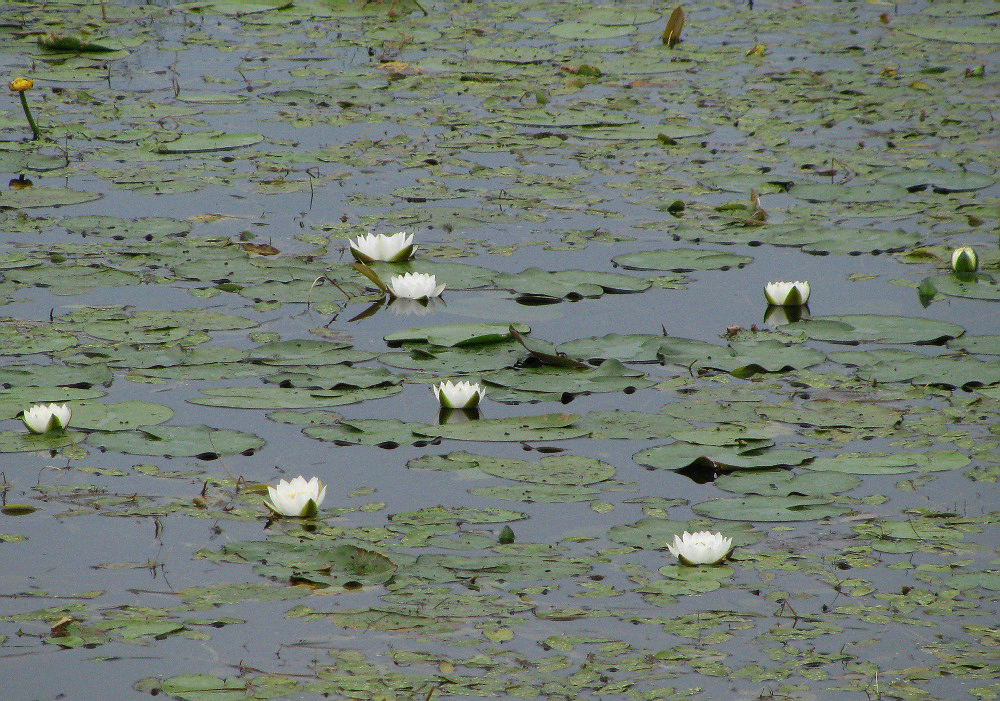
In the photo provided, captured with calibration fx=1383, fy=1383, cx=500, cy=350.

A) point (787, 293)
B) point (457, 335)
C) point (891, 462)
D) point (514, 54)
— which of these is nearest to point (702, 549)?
point (891, 462)

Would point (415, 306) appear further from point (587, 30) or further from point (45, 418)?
point (587, 30)

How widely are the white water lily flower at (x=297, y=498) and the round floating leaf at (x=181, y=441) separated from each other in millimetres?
391

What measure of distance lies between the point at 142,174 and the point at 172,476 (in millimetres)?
3006

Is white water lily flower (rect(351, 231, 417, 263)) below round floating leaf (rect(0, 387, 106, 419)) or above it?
above

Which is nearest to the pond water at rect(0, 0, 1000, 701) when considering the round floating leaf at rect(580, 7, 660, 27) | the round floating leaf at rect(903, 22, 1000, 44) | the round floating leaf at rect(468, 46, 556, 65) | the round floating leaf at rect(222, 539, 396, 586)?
the round floating leaf at rect(222, 539, 396, 586)

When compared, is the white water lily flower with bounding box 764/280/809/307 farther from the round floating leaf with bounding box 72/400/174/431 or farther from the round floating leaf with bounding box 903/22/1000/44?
the round floating leaf with bounding box 903/22/1000/44

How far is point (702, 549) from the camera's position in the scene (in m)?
3.05

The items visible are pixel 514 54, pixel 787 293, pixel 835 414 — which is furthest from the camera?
pixel 514 54

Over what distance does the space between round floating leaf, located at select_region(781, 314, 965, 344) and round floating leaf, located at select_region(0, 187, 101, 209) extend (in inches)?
119

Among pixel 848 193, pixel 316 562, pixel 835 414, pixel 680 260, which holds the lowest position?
pixel 316 562

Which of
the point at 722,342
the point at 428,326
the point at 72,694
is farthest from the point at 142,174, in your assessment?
the point at 72,694

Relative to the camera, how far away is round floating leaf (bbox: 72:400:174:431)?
3760 mm

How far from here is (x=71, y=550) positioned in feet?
10.3

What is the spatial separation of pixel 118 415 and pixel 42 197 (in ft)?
7.59
